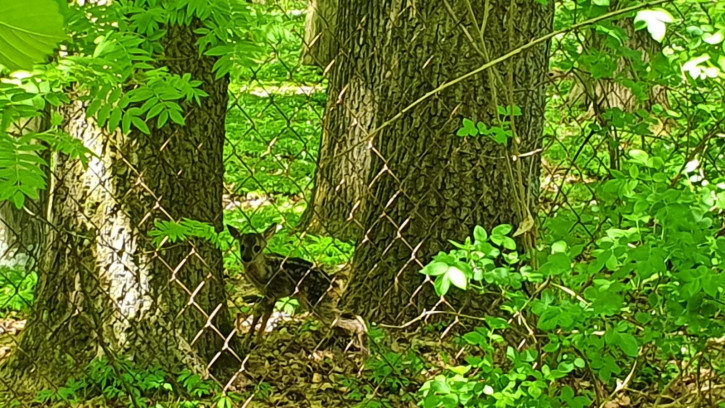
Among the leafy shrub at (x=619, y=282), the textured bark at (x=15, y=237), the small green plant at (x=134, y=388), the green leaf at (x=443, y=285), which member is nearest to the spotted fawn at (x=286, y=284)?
the small green plant at (x=134, y=388)

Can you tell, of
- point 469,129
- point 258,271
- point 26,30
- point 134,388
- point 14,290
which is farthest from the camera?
point 14,290

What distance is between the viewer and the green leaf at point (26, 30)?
29 centimetres

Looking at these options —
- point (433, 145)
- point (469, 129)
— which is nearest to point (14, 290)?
point (433, 145)

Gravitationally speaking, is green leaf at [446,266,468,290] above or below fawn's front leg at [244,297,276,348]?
above

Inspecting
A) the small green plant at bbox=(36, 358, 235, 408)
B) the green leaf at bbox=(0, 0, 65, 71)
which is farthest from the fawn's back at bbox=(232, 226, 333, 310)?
the green leaf at bbox=(0, 0, 65, 71)

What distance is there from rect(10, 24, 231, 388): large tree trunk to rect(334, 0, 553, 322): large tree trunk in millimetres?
659

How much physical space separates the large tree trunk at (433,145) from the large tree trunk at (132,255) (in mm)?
659

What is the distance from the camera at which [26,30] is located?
30 centimetres

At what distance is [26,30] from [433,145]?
10.5 feet

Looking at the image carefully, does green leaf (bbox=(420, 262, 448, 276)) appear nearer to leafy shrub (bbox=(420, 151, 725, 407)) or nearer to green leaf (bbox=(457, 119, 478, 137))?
leafy shrub (bbox=(420, 151, 725, 407))

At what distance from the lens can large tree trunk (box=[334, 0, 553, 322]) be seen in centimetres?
330

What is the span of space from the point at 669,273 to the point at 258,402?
193 cm

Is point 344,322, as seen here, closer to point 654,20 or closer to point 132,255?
point 132,255

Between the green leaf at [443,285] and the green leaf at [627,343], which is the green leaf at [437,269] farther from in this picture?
the green leaf at [627,343]
